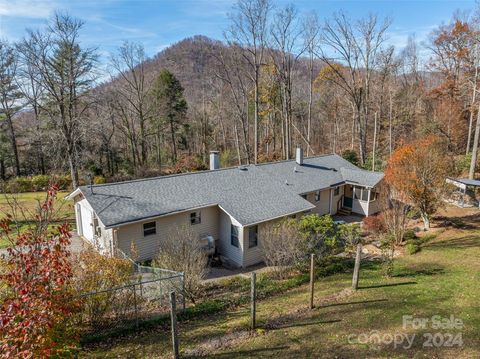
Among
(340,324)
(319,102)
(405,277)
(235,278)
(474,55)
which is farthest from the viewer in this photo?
(319,102)

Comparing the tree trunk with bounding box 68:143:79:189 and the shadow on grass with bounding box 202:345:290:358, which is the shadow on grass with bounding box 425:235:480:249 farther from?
the tree trunk with bounding box 68:143:79:189

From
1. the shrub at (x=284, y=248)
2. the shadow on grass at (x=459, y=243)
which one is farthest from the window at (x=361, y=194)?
the shrub at (x=284, y=248)

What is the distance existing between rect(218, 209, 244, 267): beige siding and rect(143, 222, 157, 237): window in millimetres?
3714

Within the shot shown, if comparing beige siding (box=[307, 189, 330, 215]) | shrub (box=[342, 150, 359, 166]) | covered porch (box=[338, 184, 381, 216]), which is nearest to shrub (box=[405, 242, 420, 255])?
covered porch (box=[338, 184, 381, 216])

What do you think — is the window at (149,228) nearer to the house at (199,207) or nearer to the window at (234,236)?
the house at (199,207)

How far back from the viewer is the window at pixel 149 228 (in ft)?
51.5

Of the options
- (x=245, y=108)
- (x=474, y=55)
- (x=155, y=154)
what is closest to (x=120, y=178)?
(x=155, y=154)

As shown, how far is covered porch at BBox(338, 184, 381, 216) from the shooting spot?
23.4 m

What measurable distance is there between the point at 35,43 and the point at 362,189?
27.2 m

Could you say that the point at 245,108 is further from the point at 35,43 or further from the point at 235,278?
the point at 235,278

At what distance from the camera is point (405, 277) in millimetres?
12352

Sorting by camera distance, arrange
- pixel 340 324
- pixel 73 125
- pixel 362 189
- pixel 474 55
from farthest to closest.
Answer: pixel 474 55, pixel 73 125, pixel 362 189, pixel 340 324

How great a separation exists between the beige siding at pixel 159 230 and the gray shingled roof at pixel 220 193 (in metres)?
0.54

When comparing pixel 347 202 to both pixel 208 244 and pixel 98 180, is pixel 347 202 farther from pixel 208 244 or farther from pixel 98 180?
pixel 98 180
